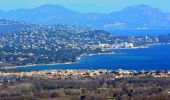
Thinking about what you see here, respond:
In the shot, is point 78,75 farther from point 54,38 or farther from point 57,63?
point 54,38

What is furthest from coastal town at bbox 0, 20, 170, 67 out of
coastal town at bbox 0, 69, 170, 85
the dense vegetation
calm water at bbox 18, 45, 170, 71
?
the dense vegetation

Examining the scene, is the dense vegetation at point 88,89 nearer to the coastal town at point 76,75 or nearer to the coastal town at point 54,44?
the coastal town at point 76,75

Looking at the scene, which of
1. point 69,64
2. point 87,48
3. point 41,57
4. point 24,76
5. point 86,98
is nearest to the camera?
point 86,98

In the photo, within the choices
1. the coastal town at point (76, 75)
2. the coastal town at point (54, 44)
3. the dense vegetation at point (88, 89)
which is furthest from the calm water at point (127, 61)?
the dense vegetation at point (88, 89)

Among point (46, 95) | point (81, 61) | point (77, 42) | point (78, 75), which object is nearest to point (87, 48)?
point (77, 42)

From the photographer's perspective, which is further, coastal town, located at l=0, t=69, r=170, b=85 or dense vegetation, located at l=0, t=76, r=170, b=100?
coastal town, located at l=0, t=69, r=170, b=85

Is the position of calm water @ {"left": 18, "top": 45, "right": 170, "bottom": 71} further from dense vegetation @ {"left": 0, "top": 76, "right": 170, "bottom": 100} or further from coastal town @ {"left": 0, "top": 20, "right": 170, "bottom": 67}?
dense vegetation @ {"left": 0, "top": 76, "right": 170, "bottom": 100}

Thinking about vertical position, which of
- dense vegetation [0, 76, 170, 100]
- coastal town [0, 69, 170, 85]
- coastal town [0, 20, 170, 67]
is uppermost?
coastal town [0, 20, 170, 67]

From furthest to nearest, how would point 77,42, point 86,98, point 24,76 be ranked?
point 77,42 → point 24,76 → point 86,98

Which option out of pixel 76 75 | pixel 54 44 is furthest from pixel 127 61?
pixel 54 44
